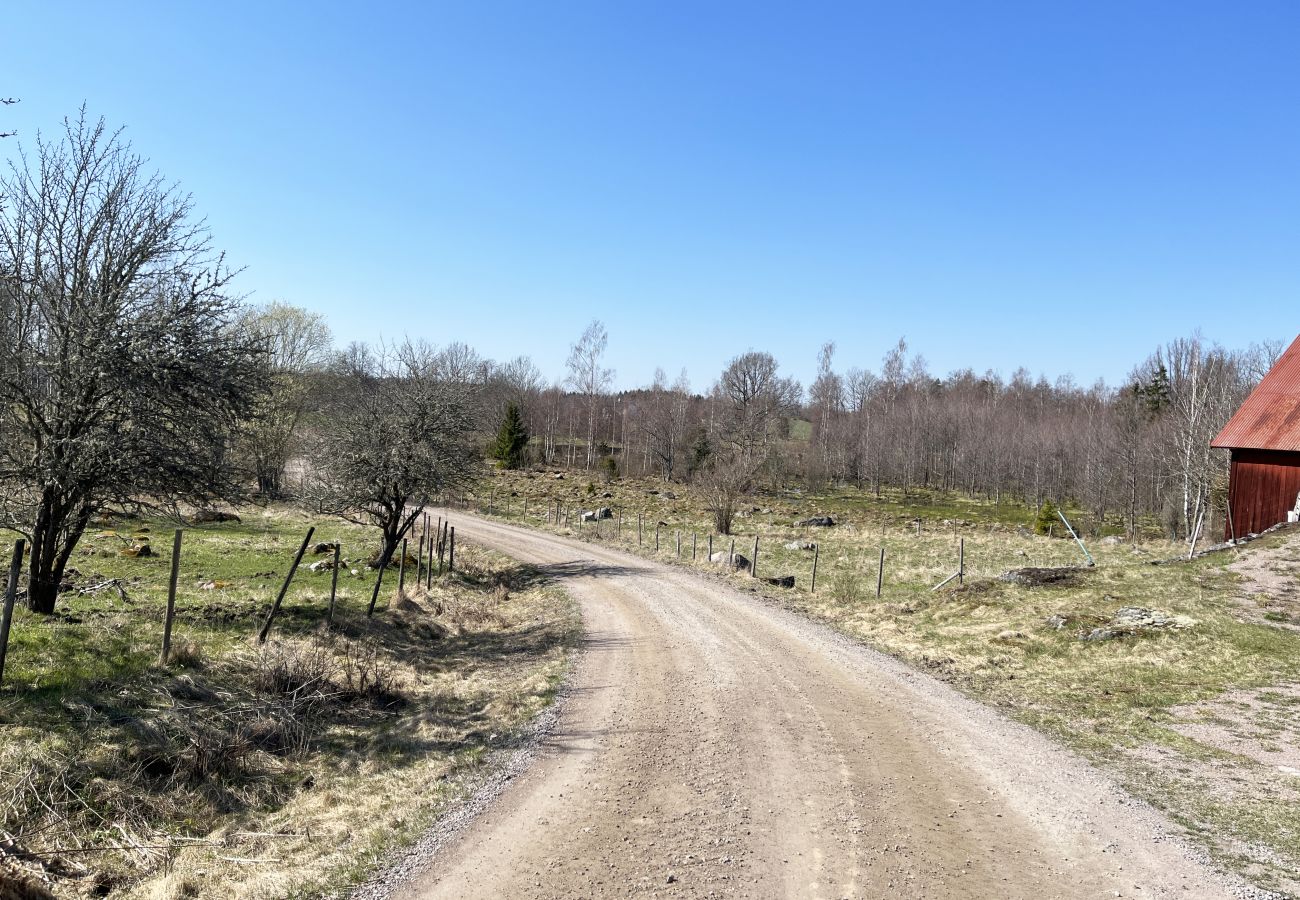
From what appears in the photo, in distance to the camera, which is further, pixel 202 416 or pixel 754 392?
pixel 754 392

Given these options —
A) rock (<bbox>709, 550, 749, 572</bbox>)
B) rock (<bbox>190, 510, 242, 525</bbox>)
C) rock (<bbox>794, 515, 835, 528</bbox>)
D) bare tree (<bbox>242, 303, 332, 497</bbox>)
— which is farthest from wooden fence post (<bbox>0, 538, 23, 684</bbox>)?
rock (<bbox>794, 515, 835, 528</bbox>)

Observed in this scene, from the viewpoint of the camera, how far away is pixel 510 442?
243ft

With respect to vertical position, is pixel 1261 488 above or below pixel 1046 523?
above

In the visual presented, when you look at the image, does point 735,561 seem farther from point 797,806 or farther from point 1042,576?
point 797,806

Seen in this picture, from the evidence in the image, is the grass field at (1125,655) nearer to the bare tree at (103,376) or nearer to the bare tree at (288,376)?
the bare tree at (103,376)

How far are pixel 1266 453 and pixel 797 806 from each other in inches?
1102

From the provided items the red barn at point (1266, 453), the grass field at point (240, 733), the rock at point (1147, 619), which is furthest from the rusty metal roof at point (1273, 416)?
the grass field at point (240, 733)

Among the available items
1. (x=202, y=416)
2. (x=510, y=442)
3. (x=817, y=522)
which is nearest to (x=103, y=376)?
(x=202, y=416)

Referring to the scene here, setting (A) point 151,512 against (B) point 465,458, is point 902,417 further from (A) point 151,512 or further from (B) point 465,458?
(A) point 151,512

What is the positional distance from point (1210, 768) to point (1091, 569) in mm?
13796

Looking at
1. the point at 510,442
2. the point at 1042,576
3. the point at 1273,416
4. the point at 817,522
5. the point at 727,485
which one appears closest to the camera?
the point at 1042,576

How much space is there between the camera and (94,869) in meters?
6.20

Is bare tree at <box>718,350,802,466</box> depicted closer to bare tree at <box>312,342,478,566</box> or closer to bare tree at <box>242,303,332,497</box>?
bare tree at <box>242,303,332,497</box>

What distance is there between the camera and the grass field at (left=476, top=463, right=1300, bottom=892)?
8.30m
